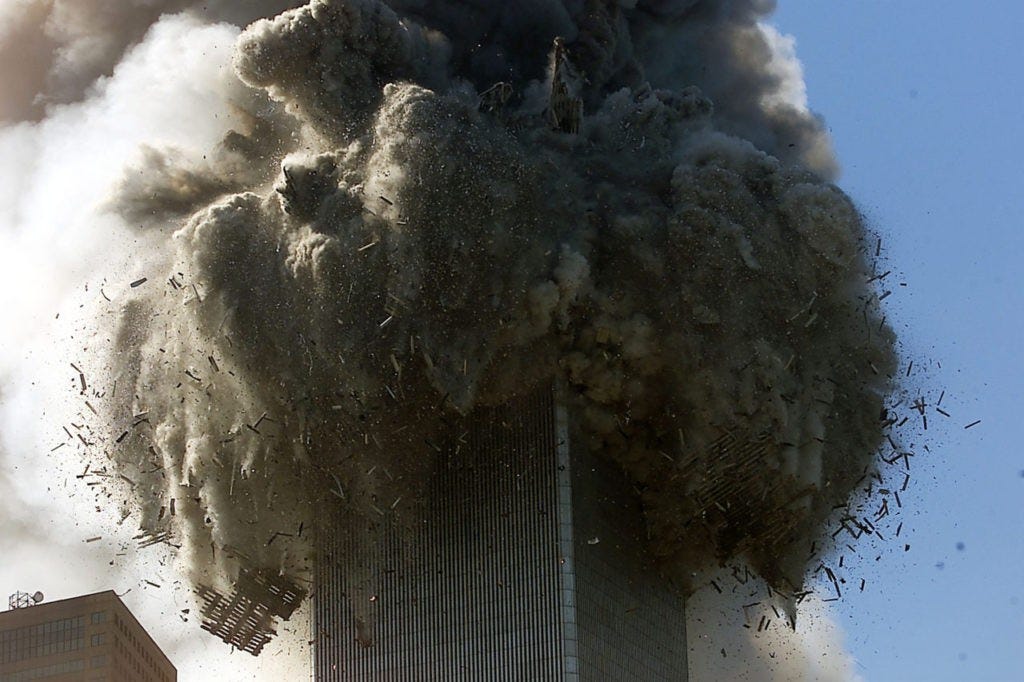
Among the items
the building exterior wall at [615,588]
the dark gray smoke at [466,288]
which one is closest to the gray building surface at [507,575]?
the building exterior wall at [615,588]

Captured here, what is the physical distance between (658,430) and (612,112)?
14120 millimetres

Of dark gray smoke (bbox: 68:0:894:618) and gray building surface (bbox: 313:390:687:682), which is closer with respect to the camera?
dark gray smoke (bbox: 68:0:894:618)

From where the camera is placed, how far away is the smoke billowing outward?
249ft

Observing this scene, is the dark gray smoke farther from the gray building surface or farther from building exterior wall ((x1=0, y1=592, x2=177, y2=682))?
building exterior wall ((x1=0, y1=592, x2=177, y2=682))

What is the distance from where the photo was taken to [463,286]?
7600cm

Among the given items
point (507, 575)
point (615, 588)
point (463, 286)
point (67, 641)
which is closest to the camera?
point (463, 286)

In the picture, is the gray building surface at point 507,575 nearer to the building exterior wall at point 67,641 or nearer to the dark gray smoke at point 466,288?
the dark gray smoke at point 466,288

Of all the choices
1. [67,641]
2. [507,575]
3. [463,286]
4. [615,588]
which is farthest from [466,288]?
[67,641]

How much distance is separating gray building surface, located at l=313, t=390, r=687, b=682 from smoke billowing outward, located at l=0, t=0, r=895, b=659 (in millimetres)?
2882

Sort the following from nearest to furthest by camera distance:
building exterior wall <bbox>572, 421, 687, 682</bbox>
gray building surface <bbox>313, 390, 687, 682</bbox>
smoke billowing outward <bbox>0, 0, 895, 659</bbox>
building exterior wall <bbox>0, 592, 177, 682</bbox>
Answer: smoke billowing outward <bbox>0, 0, 895, 659</bbox> → gray building surface <bbox>313, 390, 687, 682</bbox> → building exterior wall <bbox>572, 421, 687, 682</bbox> → building exterior wall <bbox>0, 592, 177, 682</bbox>

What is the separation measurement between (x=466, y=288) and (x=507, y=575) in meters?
16.9

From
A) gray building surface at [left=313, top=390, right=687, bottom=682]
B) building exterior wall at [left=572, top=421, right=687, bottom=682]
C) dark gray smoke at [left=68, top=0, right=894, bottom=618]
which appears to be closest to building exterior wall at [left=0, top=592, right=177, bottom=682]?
gray building surface at [left=313, top=390, right=687, bottom=682]

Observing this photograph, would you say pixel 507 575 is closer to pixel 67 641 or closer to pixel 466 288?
pixel 466 288

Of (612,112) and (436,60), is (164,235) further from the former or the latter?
(612,112)
